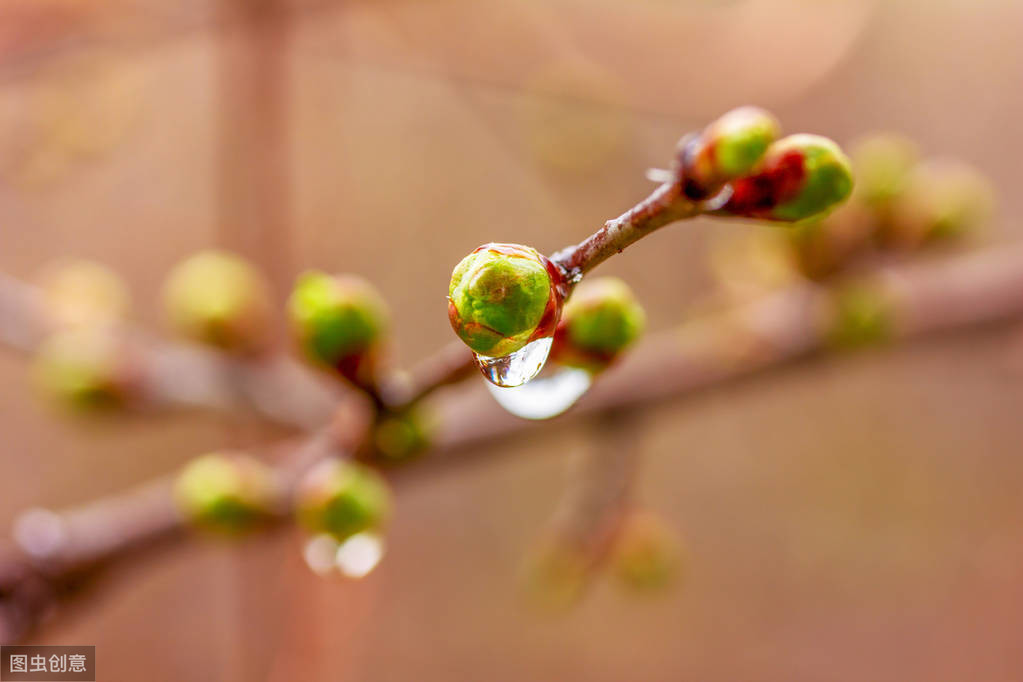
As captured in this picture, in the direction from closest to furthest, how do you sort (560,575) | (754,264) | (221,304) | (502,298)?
1. (502,298)
2. (221,304)
3. (560,575)
4. (754,264)

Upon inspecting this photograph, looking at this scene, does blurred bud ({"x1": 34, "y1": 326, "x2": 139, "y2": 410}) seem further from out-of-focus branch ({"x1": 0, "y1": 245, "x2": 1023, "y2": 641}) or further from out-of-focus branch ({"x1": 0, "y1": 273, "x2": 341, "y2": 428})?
out-of-focus branch ({"x1": 0, "y1": 245, "x2": 1023, "y2": 641})

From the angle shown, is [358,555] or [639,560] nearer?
[358,555]

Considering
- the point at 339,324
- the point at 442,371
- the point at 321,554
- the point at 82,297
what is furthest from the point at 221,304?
the point at 442,371

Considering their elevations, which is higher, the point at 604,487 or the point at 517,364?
the point at 604,487

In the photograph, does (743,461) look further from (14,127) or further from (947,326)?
(14,127)

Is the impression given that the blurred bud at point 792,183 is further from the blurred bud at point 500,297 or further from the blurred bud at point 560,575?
the blurred bud at point 560,575

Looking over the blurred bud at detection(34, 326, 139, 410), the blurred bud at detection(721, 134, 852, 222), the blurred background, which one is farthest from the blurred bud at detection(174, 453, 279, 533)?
the blurred background

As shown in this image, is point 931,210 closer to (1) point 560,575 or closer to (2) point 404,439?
(1) point 560,575

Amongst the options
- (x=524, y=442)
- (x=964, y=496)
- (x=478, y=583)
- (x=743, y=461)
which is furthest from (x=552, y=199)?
(x=524, y=442)
